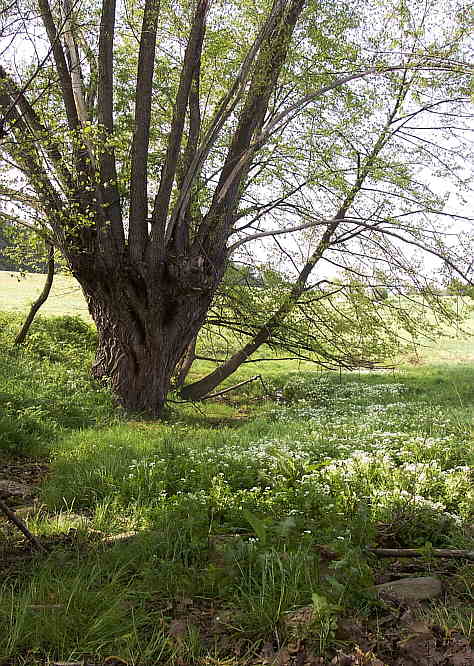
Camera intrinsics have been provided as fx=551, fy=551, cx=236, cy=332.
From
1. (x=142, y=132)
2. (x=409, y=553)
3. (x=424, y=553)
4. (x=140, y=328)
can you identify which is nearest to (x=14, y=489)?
(x=409, y=553)

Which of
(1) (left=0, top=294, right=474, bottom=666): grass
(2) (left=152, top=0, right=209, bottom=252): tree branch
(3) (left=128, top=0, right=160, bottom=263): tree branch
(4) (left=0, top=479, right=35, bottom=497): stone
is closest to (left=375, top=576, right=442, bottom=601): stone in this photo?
(1) (left=0, top=294, right=474, bottom=666): grass

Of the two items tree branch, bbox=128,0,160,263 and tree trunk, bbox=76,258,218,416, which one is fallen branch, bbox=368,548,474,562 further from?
tree branch, bbox=128,0,160,263

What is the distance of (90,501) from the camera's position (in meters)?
4.82

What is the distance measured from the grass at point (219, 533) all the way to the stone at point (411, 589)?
0.07 meters

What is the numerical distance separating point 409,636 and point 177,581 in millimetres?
1339

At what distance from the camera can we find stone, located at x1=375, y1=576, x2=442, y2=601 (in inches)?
120

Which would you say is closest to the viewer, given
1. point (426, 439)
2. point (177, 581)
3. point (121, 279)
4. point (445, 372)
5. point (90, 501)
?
point (177, 581)

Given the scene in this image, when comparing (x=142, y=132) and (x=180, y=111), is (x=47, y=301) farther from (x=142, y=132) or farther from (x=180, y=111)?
(x=180, y=111)

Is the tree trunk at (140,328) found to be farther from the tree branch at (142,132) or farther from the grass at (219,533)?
the grass at (219,533)

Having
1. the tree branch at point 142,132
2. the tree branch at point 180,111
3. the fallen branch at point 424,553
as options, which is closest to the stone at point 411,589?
the fallen branch at point 424,553

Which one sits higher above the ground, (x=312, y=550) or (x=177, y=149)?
(x=177, y=149)

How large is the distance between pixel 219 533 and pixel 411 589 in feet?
4.53

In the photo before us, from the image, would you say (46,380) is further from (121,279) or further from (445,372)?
(445,372)

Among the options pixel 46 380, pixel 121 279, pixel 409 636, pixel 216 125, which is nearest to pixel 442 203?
pixel 216 125
